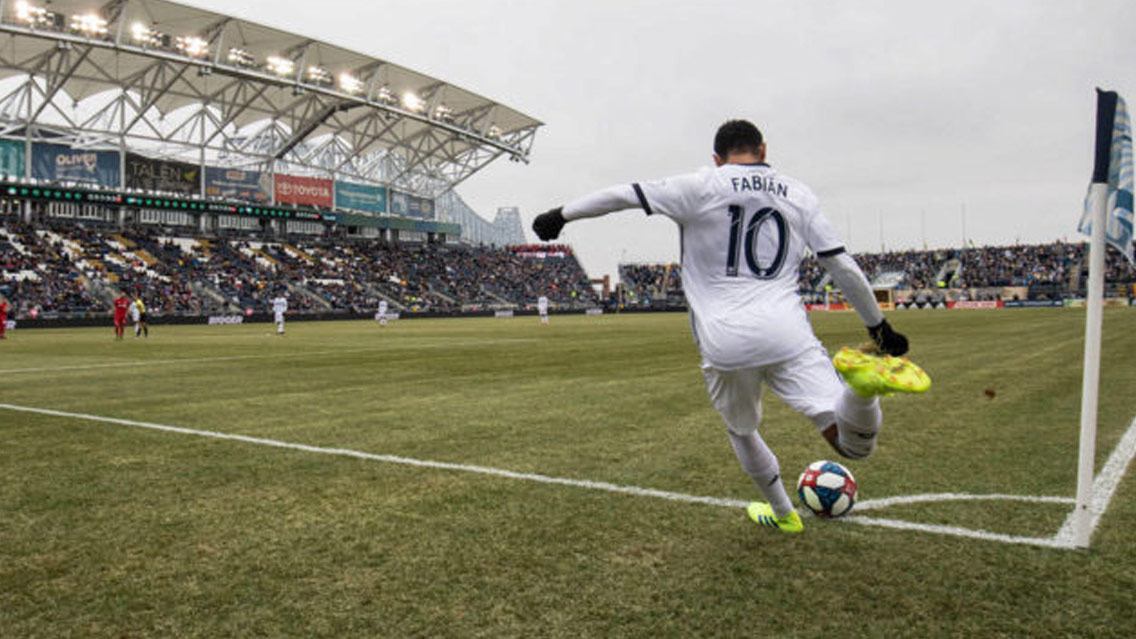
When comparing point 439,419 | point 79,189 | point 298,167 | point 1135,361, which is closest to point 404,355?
point 439,419

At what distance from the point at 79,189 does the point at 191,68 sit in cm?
1173

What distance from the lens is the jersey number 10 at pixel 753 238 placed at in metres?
3.59

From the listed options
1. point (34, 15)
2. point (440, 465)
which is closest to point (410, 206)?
point (34, 15)

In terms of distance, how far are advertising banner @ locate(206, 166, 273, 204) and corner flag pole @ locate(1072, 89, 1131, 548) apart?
60.2 meters

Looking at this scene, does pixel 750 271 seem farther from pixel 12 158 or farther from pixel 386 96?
pixel 12 158

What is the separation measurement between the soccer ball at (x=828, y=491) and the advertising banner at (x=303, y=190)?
6128 centimetres

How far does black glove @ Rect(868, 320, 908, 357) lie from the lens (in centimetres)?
324

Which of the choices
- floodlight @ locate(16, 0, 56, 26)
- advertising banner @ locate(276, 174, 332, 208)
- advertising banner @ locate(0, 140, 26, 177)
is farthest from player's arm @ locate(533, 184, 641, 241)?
advertising banner @ locate(276, 174, 332, 208)

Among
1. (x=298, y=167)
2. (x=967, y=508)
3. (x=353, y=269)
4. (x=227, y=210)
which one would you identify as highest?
(x=298, y=167)

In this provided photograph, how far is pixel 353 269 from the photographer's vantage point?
61812 millimetres

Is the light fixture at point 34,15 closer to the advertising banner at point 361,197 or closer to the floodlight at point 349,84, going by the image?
the floodlight at point 349,84

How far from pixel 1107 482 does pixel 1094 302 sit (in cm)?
213

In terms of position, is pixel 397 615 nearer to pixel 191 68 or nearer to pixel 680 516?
pixel 680 516

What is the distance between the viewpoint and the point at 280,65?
47125 millimetres
